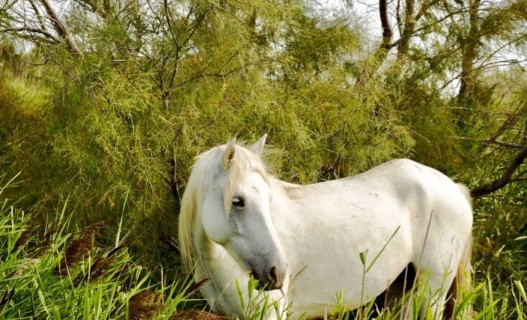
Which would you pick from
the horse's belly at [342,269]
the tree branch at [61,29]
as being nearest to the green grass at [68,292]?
the horse's belly at [342,269]

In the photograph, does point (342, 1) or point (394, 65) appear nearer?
point (394, 65)

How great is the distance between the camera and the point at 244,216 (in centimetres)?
310

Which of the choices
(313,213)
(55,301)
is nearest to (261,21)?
(313,213)

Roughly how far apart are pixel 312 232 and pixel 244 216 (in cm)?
70

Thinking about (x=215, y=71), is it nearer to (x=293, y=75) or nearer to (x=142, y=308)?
(x=293, y=75)

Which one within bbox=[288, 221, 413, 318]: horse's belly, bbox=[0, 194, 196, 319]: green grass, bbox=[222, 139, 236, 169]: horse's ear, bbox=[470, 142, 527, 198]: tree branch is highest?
bbox=[222, 139, 236, 169]: horse's ear

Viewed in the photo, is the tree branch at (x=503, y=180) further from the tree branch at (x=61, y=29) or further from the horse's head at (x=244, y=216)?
the tree branch at (x=61, y=29)

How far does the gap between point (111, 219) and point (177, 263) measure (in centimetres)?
55

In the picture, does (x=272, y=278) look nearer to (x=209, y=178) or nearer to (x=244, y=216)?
(x=244, y=216)

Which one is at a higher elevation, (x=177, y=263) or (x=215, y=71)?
(x=215, y=71)

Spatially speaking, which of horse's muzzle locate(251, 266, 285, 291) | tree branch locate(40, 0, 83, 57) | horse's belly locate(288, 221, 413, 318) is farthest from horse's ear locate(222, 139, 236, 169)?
tree branch locate(40, 0, 83, 57)

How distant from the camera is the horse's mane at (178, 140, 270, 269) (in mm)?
3136

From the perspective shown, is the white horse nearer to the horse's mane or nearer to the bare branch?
the horse's mane

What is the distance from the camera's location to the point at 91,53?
4121 mm
